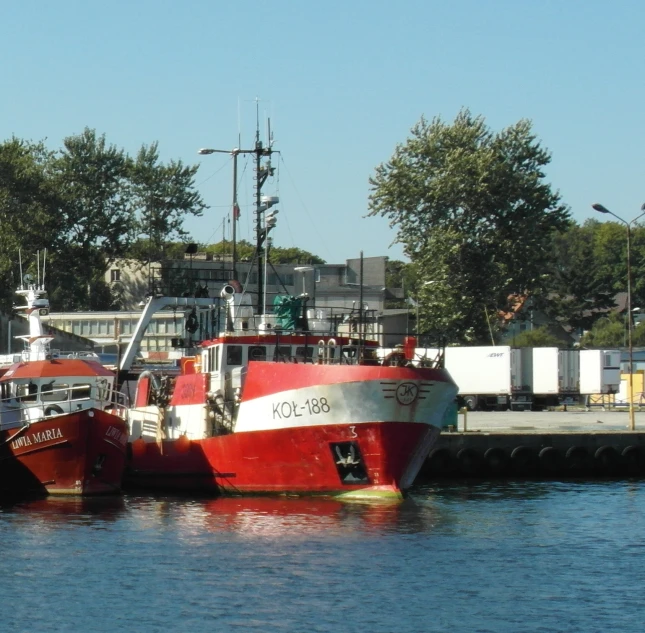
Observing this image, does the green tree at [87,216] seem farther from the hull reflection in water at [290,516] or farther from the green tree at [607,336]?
the hull reflection in water at [290,516]

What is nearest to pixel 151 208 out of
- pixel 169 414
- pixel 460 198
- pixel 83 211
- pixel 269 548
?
pixel 83 211

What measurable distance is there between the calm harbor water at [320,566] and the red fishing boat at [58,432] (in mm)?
877

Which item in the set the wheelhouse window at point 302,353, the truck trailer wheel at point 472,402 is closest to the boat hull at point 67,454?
the wheelhouse window at point 302,353

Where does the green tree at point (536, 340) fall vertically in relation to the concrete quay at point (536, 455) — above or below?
above

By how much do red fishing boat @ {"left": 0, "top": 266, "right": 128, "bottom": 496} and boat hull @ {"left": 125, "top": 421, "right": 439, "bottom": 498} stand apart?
271cm

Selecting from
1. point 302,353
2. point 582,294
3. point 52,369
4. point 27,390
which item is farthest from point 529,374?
point 582,294

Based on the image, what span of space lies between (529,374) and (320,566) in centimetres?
4579

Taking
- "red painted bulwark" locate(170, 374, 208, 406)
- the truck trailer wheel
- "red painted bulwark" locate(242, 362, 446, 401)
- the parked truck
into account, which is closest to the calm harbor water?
"red painted bulwark" locate(242, 362, 446, 401)

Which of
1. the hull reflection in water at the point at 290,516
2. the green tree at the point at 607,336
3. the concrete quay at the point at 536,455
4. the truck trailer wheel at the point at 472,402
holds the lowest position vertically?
the hull reflection in water at the point at 290,516

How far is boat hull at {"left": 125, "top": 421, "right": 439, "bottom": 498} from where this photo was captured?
32656 mm

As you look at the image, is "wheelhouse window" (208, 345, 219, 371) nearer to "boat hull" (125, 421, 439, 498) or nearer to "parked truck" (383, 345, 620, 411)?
"boat hull" (125, 421, 439, 498)

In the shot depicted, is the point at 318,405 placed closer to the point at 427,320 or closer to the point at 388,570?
the point at 388,570

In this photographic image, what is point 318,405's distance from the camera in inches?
1289

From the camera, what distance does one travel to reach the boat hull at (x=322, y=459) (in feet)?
107
